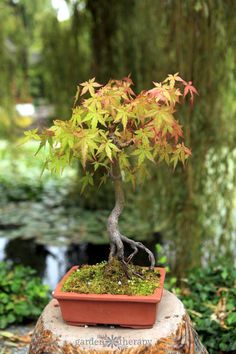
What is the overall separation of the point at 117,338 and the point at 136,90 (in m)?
2.98

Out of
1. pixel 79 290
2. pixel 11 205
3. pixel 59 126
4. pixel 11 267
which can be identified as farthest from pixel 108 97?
pixel 11 205

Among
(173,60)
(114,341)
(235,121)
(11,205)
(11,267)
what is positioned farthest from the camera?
(11,205)

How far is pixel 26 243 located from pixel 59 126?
2.97m

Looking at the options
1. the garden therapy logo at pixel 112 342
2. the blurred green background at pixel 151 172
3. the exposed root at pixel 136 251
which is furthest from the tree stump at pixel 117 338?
the blurred green background at pixel 151 172

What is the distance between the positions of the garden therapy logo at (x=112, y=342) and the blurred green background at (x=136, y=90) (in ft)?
1.89

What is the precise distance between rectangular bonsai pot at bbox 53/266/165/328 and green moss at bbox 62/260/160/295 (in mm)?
29

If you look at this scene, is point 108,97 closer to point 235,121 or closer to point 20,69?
point 235,121

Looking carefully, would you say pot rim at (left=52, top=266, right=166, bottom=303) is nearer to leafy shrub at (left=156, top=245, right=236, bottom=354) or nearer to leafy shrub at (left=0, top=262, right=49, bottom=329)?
leafy shrub at (left=156, top=245, right=236, bottom=354)

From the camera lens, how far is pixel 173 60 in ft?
8.54

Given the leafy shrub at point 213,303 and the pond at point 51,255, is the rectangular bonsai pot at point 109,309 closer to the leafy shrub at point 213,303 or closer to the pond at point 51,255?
the leafy shrub at point 213,303

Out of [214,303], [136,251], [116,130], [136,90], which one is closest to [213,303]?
[214,303]

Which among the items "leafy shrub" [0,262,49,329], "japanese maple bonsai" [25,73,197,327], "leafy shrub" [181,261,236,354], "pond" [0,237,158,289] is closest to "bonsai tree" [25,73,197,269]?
"japanese maple bonsai" [25,73,197,327]

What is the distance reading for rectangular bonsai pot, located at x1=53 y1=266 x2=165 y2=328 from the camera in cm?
130

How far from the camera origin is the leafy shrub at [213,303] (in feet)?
6.72
